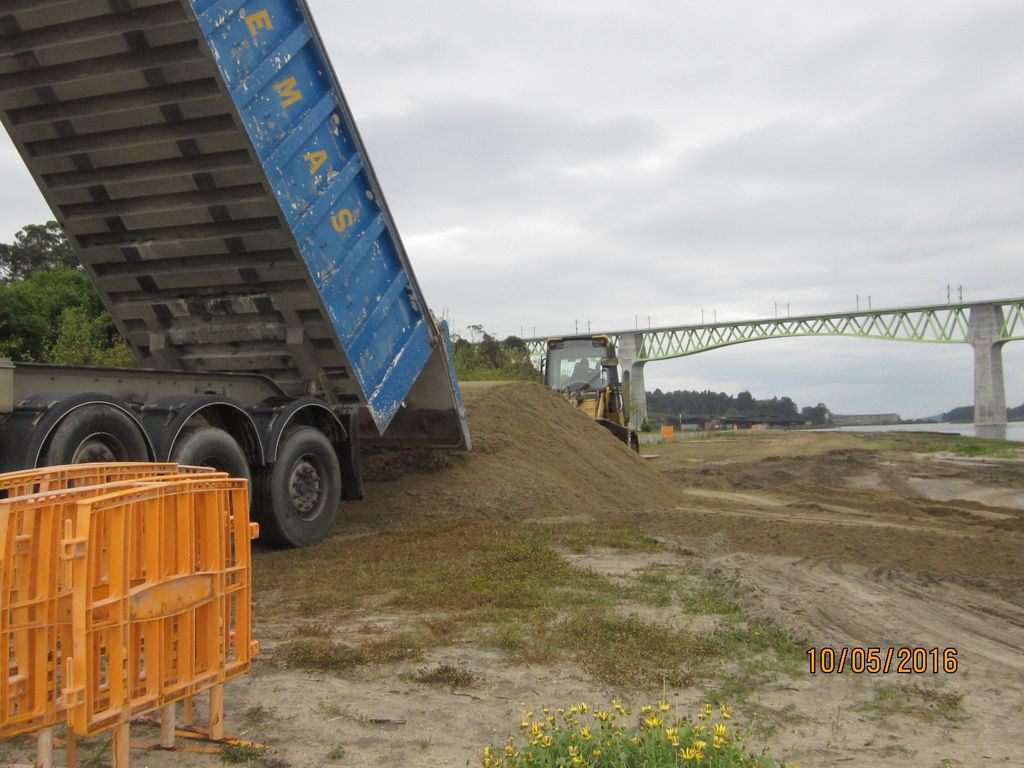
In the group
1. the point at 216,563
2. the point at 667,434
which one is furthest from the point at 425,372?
the point at 667,434

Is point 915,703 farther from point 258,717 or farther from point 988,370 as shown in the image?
point 988,370

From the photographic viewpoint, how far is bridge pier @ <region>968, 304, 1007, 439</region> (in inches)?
2158

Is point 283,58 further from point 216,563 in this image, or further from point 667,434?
point 667,434

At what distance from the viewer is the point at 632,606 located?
613cm

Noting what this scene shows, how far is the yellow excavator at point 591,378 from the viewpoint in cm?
1945

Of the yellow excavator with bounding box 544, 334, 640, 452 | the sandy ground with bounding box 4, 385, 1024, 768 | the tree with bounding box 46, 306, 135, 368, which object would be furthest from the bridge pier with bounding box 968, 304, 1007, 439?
the tree with bounding box 46, 306, 135, 368

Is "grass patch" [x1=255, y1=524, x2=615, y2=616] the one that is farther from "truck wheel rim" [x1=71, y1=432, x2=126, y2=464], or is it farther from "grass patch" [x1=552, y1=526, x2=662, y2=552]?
"truck wheel rim" [x1=71, y1=432, x2=126, y2=464]

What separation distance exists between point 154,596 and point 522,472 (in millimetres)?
8990

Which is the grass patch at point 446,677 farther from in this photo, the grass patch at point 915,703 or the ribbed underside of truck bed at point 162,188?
the ribbed underside of truck bed at point 162,188

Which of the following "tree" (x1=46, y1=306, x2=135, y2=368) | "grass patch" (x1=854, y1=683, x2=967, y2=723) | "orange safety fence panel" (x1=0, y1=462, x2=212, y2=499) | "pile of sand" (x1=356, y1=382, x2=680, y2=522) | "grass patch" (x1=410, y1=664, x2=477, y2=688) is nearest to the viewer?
"orange safety fence panel" (x1=0, y1=462, x2=212, y2=499)

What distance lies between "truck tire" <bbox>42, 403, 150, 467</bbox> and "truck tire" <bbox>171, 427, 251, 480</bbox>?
1.30 feet

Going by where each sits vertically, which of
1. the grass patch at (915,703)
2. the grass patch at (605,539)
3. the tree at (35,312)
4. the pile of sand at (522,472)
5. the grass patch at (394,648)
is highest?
the tree at (35,312)

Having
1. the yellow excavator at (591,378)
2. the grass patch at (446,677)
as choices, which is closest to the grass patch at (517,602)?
the grass patch at (446,677)

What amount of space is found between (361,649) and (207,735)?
141cm
